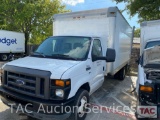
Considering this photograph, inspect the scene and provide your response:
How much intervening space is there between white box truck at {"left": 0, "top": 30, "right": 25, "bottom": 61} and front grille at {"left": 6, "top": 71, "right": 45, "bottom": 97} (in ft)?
51.3

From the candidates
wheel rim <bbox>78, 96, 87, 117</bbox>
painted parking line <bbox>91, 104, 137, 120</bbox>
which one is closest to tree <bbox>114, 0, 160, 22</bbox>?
painted parking line <bbox>91, 104, 137, 120</bbox>

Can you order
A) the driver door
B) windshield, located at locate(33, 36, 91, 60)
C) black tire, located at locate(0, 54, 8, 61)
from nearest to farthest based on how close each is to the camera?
windshield, located at locate(33, 36, 91, 60) → the driver door → black tire, located at locate(0, 54, 8, 61)

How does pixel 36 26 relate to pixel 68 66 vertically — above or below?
above

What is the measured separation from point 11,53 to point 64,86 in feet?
57.7

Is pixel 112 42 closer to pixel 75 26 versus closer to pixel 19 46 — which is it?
pixel 75 26

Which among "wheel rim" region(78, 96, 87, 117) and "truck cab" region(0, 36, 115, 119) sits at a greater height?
"truck cab" region(0, 36, 115, 119)

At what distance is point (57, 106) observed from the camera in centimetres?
331

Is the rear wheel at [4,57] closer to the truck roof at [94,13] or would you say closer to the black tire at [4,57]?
the black tire at [4,57]

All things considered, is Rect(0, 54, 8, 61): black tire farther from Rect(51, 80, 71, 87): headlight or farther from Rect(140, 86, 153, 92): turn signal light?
Rect(140, 86, 153, 92): turn signal light

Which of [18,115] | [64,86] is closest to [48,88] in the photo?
[64,86]

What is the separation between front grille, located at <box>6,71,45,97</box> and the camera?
11.2ft

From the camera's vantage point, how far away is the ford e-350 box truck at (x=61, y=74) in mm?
3359

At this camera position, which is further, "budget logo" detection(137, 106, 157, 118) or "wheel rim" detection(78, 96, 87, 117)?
"wheel rim" detection(78, 96, 87, 117)

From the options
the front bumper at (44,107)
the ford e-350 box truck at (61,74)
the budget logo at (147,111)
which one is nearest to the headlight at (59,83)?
the ford e-350 box truck at (61,74)
